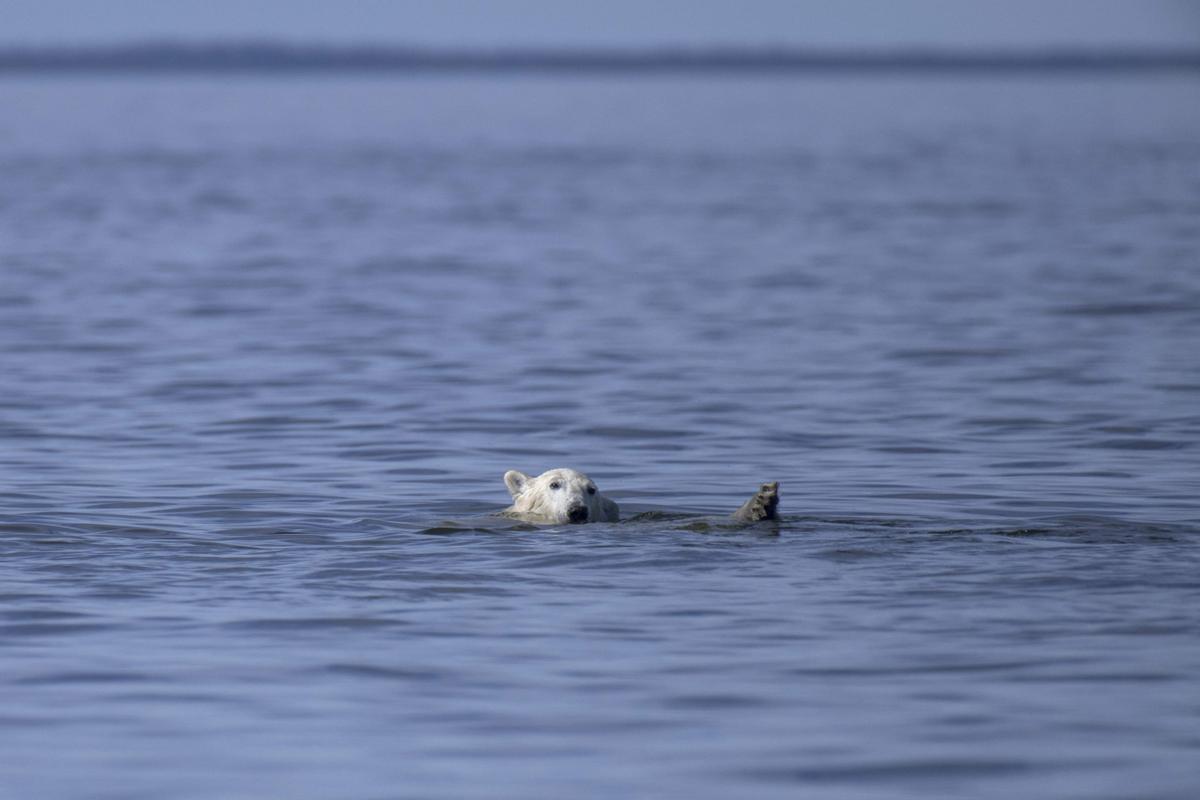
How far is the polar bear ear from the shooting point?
41.9 ft

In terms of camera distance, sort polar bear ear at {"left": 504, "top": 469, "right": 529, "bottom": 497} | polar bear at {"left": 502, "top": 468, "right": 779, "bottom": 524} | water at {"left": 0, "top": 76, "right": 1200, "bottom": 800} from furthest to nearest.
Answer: polar bear ear at {"left": 504, "top": 469, "right": 529, "bottom": 497}, polar bear at {"left": 502, "top": 468, "right": 779, "bottom": 524}, water at {"left": 0, "top": 76, "right": 1200, "bottom": 800}

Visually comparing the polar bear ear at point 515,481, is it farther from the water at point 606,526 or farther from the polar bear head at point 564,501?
the water at point 606,526

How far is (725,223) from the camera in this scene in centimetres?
3906

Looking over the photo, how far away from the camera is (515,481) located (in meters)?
12.9

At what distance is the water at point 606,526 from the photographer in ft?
25.5

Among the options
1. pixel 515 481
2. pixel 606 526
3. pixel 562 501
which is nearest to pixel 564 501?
pixel 562 501

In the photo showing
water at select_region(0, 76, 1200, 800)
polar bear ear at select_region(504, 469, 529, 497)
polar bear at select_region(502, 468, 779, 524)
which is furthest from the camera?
polar bear ear at select_region(504, 469, 529, 497)

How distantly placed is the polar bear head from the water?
31 centimetres

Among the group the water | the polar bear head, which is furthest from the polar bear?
the water

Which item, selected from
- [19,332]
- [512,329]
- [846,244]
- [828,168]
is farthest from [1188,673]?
[828,168]

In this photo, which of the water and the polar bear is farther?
the polar bear

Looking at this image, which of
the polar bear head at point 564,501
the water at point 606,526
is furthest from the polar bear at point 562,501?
the water at point 606,526

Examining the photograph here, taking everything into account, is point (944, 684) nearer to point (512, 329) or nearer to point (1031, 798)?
point (1031, 798)

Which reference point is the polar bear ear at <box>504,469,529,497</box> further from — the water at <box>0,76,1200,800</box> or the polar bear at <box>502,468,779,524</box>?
the water at <box>0,76,1200,800</box>
